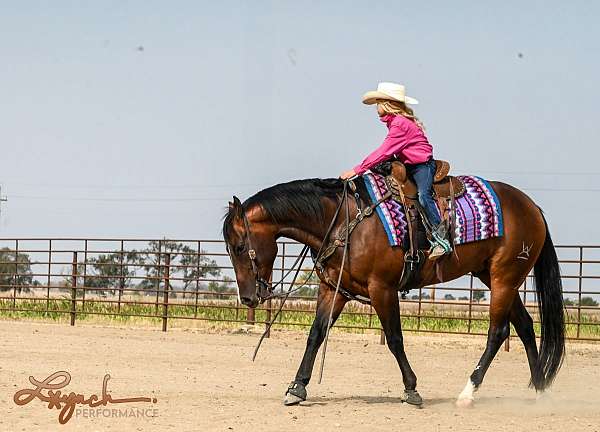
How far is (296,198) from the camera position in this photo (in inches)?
296

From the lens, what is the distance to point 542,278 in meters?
8.32

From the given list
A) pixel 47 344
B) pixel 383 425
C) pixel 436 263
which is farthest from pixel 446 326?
pixel 383 425

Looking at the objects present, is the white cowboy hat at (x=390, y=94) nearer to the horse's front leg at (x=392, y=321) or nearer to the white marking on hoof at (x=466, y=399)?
the horse's front leg at (x=392, y=321)

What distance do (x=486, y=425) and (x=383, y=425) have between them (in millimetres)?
695

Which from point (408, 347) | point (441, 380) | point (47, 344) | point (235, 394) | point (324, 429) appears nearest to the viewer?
point (324, 429)

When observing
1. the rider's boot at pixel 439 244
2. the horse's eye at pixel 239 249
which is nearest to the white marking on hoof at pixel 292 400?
the horse's eye at pixel 239 249

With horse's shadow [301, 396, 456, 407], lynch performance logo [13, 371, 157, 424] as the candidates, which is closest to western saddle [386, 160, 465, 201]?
horse's shadow [301, 396, 456, 407]

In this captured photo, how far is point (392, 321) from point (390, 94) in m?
1.67

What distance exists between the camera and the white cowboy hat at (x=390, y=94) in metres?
7.58

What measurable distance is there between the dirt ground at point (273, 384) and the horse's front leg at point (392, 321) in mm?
133

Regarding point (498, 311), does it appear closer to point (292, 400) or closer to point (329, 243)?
point (329, 243)

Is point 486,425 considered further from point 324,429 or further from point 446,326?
point 446,326

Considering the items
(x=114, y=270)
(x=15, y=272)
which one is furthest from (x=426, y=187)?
(x=114, y=270)

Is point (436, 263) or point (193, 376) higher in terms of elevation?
point (436, 263)
